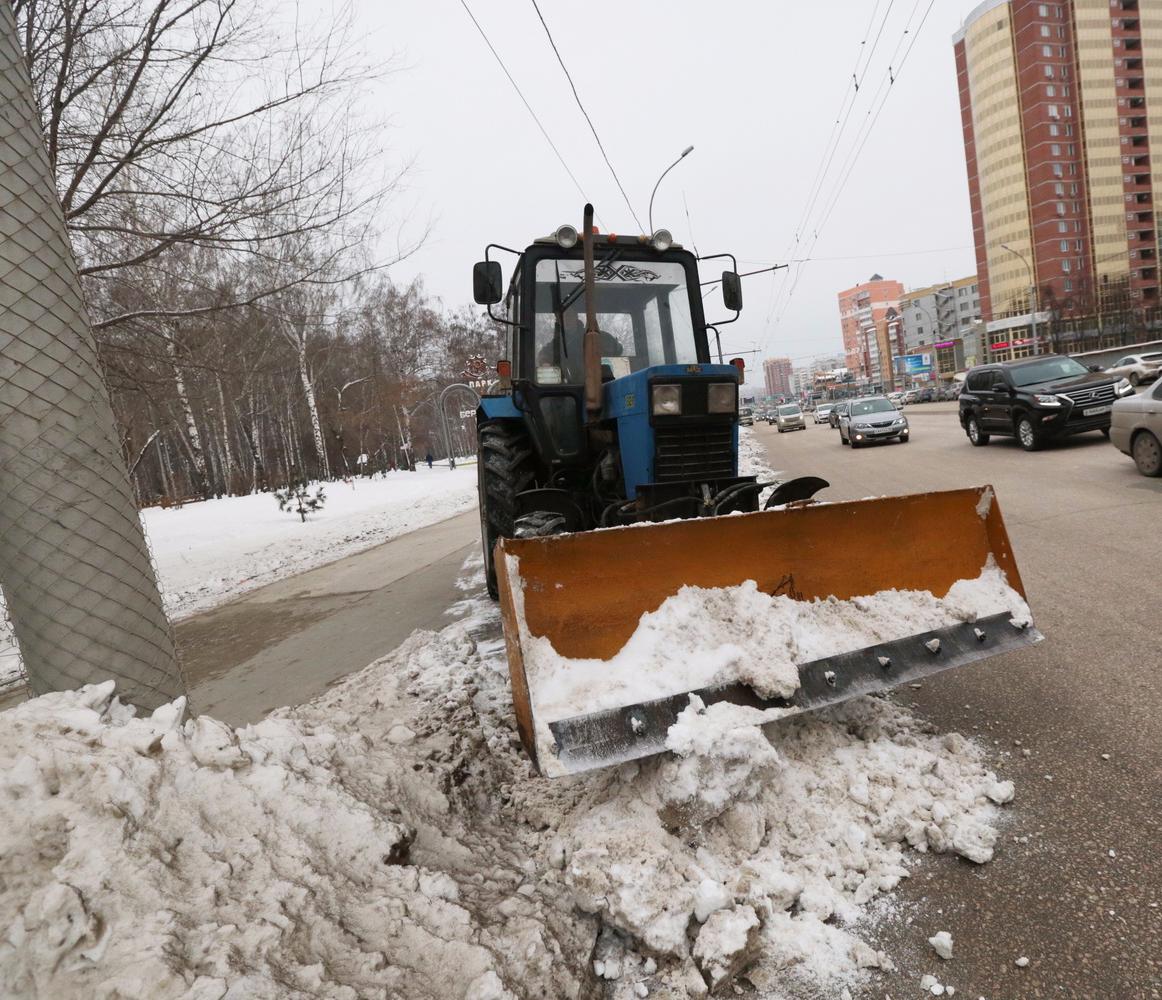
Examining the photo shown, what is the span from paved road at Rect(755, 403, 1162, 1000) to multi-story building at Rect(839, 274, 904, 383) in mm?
115176

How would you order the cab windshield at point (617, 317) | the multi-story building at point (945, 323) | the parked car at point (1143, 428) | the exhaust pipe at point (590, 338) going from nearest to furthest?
the exhaust pipe at point (590, 338), the cab windshield at point (617, 317), the parked car at point (1143, 428), the multi-story building at point (945, 323)

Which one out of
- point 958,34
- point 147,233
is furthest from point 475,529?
point 958,34

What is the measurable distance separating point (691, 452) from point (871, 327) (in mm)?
140730

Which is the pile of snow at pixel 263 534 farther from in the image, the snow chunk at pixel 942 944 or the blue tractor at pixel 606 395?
the snow chunk at pixel 942 944

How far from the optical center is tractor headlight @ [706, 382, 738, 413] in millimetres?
4203

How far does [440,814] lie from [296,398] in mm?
39788

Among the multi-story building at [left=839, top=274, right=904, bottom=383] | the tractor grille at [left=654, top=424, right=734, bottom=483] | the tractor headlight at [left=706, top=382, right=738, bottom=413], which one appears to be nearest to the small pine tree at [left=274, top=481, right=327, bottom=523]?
the tractor grille at [left=654, top=424, right=734, bottom=483]

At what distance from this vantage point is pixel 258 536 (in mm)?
14453

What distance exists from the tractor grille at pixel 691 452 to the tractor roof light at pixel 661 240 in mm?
1658

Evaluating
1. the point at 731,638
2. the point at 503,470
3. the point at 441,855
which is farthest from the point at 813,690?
the point at 503,470

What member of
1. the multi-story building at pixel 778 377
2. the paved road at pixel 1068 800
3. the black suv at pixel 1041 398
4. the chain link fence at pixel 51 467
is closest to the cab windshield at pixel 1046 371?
the black suv at pixel 1041 398

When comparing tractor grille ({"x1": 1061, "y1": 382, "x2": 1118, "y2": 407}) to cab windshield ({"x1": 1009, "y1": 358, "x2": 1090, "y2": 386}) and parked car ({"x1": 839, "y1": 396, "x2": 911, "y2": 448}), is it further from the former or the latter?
parked car ({"x1": 839, "y1": 396, "x2": 911, "y2": 448})

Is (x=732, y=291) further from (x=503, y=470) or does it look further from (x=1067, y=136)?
(x=1067, y=136)

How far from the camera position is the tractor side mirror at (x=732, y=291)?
5.15 meters
